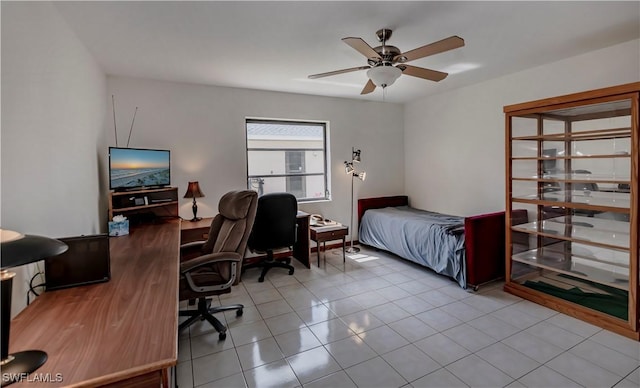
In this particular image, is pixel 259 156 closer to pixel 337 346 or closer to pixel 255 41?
pixel 255 41

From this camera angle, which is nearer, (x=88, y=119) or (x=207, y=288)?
(x=207, y=288)

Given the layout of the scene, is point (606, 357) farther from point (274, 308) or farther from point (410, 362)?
point (274, 308)

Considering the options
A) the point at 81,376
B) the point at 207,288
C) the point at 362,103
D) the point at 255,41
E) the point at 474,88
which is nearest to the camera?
the point at 81,376

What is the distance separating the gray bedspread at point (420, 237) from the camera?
354 centimetres

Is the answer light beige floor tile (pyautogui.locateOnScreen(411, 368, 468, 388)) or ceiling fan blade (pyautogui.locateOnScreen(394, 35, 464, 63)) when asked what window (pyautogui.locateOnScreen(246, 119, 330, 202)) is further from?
light beige floor tile (pyautogui.locateOnScreen(411, 368, 468, 388))

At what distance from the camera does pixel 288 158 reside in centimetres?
487

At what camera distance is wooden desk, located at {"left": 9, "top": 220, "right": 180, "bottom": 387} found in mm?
963

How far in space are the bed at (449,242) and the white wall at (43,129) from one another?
355cm

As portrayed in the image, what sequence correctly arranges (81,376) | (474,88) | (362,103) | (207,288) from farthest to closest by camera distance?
1. (362,103)
2. (474,88)
3. (207,288)
4. (81,376)

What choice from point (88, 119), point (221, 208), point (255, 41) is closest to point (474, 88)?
point (255, 41)

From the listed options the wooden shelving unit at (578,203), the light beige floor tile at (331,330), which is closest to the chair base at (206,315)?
the light beige floor tile at (331,330)

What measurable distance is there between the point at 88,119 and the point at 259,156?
7.31 ft

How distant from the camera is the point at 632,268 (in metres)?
2.45

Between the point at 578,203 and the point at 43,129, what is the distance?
4.09 metres
